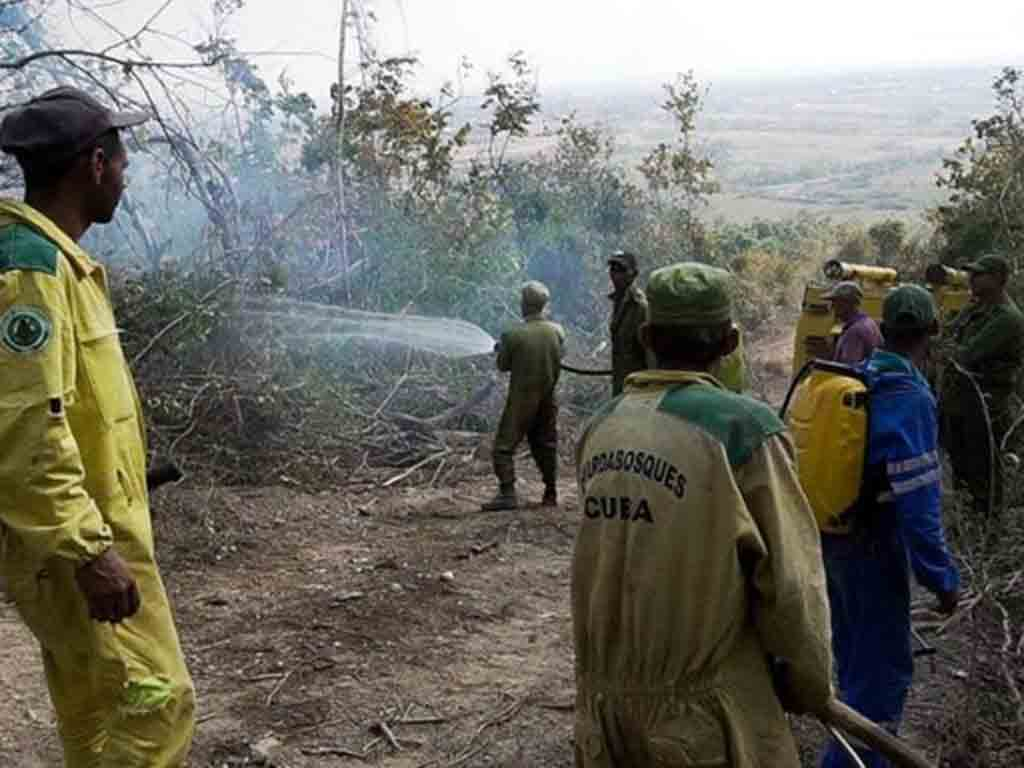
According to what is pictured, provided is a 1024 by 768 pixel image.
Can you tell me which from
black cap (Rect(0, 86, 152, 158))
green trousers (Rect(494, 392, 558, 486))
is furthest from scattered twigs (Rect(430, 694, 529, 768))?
green trousers (Rect(494, 392, 558, 486))

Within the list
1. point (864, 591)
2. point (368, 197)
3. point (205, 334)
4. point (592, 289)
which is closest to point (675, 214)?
point (592, 289)

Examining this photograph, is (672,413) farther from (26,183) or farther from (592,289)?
(592,289)

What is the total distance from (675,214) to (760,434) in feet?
47.4

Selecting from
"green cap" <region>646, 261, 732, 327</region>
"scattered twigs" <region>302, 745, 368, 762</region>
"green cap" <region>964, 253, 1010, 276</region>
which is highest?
"green cap" <region>646, 261, 732, 327</region>

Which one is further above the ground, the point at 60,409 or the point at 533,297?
the point at 60,409

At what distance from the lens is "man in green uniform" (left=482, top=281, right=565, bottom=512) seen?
8.10m

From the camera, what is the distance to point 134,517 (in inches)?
103

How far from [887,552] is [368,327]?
7.69 meters

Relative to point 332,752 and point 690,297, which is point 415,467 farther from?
point 690,297

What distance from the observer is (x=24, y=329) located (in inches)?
94.7

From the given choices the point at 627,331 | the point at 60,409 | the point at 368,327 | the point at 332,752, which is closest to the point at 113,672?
the point at 60,409

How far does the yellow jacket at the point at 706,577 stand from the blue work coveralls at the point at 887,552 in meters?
1.14

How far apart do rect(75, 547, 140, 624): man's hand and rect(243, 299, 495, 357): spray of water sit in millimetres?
7060

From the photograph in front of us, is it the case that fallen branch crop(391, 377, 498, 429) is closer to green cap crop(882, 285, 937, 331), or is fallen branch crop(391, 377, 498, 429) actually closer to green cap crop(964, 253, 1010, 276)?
green cap crop(964, 253, 1010, 276)
